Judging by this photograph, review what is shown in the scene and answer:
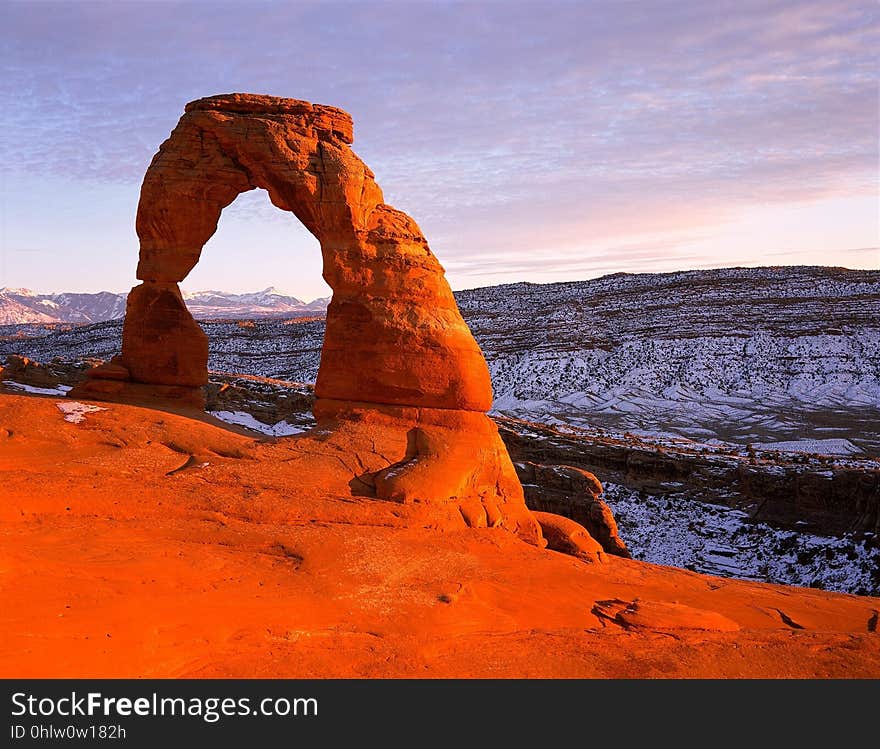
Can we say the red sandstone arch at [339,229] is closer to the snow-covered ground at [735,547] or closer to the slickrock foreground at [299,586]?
the slickrock foreground at [299,586]

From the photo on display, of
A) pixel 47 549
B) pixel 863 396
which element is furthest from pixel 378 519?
pixel 863 396

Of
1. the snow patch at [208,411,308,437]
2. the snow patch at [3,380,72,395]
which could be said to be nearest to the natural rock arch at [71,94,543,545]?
the snow patch at [3,380,72,395]

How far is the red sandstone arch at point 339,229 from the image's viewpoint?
13.8m

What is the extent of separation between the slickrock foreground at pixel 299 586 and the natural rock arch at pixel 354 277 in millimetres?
1014

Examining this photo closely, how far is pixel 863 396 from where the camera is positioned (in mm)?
45906

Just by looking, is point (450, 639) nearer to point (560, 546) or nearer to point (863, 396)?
point (560, 546)

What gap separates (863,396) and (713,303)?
816 inches

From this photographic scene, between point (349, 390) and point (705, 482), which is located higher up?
point (349, 390)

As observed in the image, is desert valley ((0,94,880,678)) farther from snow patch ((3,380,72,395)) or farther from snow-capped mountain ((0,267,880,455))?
snow-capped mountain ((0,267,880,455))

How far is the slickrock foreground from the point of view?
607cm

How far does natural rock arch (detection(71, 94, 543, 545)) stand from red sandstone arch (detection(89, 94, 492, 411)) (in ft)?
0.07

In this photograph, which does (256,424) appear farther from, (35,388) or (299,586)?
(299,586)

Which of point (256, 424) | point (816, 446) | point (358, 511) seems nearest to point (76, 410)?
point (358, 511)
